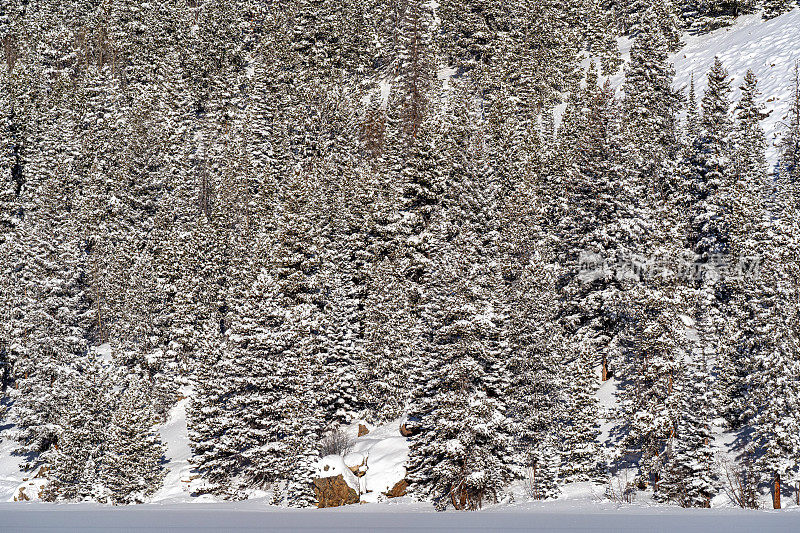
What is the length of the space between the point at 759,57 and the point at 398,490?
58.9m

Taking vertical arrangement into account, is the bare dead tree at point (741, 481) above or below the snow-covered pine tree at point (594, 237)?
below

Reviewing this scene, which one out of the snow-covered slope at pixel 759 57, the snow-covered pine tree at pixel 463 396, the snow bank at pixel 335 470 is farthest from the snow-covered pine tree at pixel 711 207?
the snow bank at pixel 335 470

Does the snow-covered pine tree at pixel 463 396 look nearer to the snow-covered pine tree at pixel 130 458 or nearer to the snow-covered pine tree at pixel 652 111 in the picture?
the snow-covered pine tree at pixel 130 458

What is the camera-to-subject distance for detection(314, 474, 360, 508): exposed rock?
2953 cm

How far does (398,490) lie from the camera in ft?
101

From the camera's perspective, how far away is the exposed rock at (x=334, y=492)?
1163 inches

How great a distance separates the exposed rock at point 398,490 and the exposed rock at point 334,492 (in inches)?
67.0

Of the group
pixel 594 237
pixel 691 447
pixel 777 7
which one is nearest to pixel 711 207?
pixel 594 237

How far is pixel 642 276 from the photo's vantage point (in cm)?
3847

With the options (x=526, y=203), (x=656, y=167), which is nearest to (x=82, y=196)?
(x=526, y=203)

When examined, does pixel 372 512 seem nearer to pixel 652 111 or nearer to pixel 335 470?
pixel 335 470

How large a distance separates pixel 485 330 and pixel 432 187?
22.7 m

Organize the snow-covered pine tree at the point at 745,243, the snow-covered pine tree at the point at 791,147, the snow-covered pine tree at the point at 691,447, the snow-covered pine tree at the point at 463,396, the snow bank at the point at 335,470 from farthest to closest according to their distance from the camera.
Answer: the snow-covered pine tree at the point at 791,147 → the snow bank at the point at 335,470 → the snow-covered pine tree at the point at 745,243 → the snow-covered pine tree at the point at 691,447 → the snow-covered pine tree at the point at 463,396

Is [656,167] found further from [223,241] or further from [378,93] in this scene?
[378,93]
